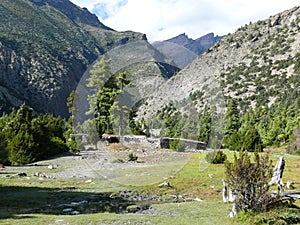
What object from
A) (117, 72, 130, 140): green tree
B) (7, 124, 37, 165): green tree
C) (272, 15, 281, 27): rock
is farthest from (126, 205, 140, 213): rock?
(272, 15, 281, 27): rock

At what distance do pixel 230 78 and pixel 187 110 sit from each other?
117165 millimetres

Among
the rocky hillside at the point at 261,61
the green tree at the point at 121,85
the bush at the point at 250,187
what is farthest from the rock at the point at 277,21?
the bush at the point at 250,187

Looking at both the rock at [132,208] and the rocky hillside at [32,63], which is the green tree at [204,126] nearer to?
the rock at [132,208]

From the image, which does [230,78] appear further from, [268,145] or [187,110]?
Result: [187,110]

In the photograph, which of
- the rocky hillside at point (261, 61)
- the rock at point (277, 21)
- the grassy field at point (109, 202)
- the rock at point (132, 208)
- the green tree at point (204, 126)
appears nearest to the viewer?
the grassy field at point (109, 202)

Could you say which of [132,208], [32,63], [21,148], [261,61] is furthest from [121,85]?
[32,63]

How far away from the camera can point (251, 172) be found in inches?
479

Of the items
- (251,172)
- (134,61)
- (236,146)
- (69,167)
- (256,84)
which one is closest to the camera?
(251,172)

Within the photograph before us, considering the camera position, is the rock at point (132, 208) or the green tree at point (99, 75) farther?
the rock at point (132, 208)

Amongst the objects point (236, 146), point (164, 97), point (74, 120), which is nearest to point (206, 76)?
point (164, 97)

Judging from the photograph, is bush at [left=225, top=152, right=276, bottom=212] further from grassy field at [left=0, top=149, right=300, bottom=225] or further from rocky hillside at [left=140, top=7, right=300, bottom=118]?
rocky hillside at [left=140, top=7, right=300, bottom=118]

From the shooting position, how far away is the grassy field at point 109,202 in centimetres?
1141

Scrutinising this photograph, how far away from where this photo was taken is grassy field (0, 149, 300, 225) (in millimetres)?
11414

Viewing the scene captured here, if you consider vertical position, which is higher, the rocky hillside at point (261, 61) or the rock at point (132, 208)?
the rocky hillside at point (261, 61)
